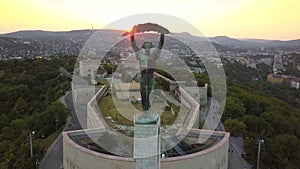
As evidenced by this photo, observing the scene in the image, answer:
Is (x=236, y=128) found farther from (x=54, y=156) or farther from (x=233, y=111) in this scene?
(x=54, y=156)

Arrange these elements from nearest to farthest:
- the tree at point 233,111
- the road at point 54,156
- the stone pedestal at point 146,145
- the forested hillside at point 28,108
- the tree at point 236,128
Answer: the stone pedestal at point 146,145, the road at point 54,156, the forested hillside at point 28,108, the tree at point 236,128, the tree at point 233,111

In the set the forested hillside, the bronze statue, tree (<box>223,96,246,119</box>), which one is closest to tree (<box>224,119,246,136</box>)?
tree (<box>223,96,246,119</box>)

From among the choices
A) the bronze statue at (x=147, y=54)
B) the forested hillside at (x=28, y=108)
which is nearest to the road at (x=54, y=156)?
the forested hillside at (x=28, y=108)

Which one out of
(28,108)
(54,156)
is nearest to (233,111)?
(54,156)

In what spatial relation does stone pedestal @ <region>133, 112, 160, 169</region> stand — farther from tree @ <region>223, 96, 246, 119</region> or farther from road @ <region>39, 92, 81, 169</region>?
tree @ <region>223, 96, 246, 119</region>

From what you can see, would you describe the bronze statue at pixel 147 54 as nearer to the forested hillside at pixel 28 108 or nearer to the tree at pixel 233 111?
the forested hillside at pixel 28 108

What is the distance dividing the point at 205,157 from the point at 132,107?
675 centimetres

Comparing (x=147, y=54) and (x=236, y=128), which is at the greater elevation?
(x=147, y=54)

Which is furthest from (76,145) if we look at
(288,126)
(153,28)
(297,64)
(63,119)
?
(297,64)

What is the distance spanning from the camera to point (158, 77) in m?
25.8

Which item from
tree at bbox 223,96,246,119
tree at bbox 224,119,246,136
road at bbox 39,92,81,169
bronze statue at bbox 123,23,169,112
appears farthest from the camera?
tree at bbox 223,96,246,119

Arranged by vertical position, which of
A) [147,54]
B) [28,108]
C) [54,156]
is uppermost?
[147,54]

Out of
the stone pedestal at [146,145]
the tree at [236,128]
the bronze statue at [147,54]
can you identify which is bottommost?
the tree at [236,128]

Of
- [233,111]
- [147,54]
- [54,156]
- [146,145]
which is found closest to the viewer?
[147,54]
